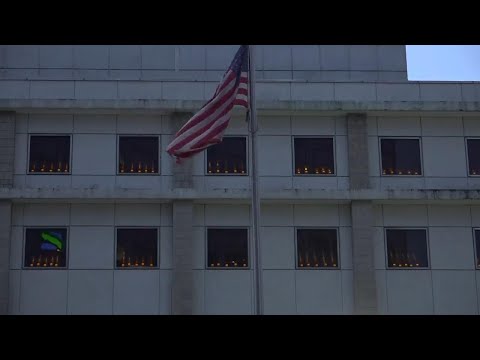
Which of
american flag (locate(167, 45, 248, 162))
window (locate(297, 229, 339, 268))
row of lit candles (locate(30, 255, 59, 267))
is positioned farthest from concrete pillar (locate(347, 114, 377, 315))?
american flag (locate(167, 45, 248, 162))

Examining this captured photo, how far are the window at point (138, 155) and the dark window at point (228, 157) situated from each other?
198cm

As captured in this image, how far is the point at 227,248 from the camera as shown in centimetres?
2791

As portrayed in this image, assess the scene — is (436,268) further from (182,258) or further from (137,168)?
(137,168)

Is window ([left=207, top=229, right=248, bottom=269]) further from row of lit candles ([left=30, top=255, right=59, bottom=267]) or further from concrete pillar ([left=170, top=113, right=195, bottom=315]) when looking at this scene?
row of lit candles ([left=30, top=255, right=59, bottom=267])

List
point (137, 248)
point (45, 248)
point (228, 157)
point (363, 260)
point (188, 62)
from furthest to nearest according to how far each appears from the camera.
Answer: point (188, 62) → point (228, 157) → point (137, 248) → point (45, 248) → point (363, 260)

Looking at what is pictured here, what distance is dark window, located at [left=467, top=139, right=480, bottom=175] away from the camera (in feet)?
96.0

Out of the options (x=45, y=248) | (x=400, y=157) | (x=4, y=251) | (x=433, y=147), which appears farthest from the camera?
(x=433, y=147)

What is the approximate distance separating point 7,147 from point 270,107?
30.7 feet

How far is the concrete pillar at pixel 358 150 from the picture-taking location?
28.2m

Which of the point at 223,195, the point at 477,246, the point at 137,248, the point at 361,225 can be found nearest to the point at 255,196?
the point at 223,195

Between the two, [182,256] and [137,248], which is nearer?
[182,256]

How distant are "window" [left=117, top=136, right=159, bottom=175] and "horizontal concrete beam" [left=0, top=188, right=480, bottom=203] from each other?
3.81 ft

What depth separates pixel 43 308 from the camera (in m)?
27.2
